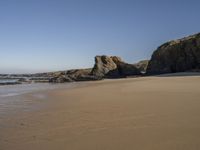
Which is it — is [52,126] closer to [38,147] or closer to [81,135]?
[81,135]

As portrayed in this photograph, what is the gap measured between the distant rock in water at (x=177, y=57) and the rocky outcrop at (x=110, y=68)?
3127mm

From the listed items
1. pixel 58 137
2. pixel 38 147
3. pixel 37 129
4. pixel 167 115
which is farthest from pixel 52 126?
pixel 167 115

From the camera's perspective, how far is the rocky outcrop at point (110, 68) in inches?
1593

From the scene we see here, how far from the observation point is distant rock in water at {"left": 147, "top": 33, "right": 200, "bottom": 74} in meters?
35.3

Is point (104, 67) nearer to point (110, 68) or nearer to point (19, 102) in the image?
point (110, 68)

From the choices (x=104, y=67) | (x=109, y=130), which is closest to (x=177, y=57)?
(x=104, y=67)

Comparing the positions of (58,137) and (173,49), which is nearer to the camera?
(58,137)

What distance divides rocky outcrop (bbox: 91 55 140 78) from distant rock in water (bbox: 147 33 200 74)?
3127 mm

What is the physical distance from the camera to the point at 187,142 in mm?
3436

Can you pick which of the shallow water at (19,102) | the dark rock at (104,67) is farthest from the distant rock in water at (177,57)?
the shallow water at (19,102)

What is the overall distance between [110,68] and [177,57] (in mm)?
10091

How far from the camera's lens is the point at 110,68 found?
41531mm

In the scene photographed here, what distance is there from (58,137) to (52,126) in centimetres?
89

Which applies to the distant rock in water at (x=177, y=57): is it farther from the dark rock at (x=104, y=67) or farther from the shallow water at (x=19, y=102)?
the shallow water at (x=19, y=102)
